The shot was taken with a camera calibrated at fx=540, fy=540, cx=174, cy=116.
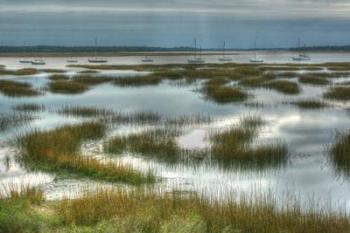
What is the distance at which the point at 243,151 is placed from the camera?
1952cm

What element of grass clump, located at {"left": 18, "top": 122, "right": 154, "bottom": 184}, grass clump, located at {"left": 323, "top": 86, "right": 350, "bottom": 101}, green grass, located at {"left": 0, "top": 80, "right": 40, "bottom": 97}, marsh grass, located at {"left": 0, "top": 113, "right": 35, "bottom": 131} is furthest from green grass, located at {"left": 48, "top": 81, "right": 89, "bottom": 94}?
grass clump, located at {"left": 18, "top": 122, "right": 154, "bottom": 184}

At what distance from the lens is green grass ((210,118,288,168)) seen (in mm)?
18828

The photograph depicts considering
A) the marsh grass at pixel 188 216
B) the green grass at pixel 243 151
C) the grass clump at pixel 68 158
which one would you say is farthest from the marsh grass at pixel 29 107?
the marsh grass at pixel 188 216

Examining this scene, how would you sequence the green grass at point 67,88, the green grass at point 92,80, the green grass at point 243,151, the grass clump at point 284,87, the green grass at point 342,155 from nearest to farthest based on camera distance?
the green grass at point 342,155 < the green grass at point 243,151 < the grass clump at point 284,87 < the green grass at point 67,88 < the green grass at point 92,80

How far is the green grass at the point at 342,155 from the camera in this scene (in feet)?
59.0

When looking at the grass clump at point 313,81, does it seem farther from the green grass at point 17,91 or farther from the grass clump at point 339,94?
the green grass at point 17,91

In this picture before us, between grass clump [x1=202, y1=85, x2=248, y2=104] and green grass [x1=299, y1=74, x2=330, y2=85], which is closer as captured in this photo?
grass clump [x1=202, y1=85, x2=248, y2=104]

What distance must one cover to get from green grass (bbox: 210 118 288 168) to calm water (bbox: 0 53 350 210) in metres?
0.50

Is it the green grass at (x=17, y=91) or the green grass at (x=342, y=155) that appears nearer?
the green grass at (x=342, y=155)

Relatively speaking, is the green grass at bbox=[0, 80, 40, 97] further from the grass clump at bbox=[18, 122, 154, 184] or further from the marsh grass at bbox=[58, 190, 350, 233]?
the marsh grass at bbox=[58, 190, 350, 233]

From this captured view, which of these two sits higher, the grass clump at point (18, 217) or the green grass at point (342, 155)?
the grass clump at point (18, 217)

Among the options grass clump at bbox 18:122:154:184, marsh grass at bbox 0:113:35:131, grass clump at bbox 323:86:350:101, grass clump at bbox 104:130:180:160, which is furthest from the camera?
grass clump at bbox 323:86:350:101

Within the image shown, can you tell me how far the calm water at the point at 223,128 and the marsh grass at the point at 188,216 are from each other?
1747 mm

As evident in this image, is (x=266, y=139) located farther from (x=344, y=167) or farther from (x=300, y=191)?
(x=300, y=191)
